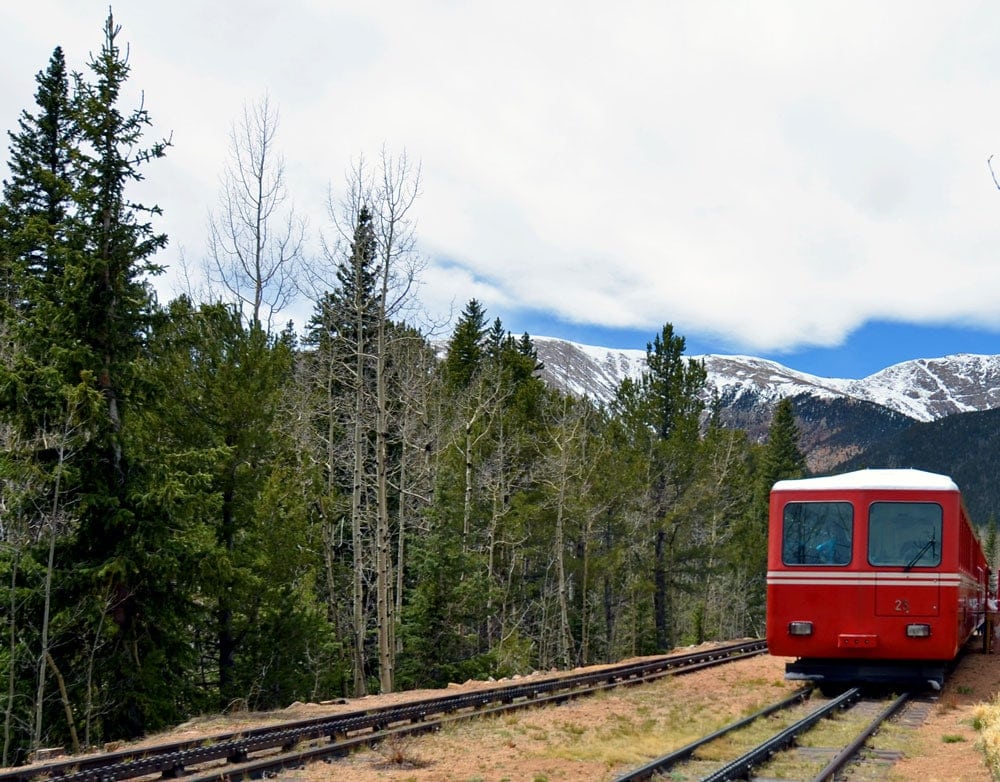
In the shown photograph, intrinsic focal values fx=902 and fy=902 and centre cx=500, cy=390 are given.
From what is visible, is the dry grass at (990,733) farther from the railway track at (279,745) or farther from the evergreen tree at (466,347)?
the evergreen tree at (466,347)

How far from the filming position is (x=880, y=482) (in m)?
13.2

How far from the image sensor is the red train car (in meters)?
12.6

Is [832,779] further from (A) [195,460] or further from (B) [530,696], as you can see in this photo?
(A) [195,460]

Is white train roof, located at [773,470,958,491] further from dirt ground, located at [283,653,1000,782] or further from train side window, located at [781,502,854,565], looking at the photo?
dirt ground, located at [283,653,1000,782]

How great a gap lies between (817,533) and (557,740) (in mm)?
5863

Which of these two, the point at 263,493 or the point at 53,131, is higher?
the point at 53,131

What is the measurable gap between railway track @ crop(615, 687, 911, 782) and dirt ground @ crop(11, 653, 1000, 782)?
36cm

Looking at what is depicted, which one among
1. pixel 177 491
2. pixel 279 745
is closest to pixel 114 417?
pixel 177 491

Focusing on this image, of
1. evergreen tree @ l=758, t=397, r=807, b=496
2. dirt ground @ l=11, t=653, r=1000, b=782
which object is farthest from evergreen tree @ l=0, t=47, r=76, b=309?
evergreen tree @ l=758, t=397, r=807, b=496

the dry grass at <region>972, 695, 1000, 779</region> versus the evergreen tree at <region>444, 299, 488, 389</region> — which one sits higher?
the evergreen tree at <region>444, 299, 488, 389</region>

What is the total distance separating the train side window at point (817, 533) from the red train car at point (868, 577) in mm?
15

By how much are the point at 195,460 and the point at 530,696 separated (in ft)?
21.6

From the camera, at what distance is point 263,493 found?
58.7 feet

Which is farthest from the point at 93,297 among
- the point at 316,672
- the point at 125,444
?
the point at 316,672
